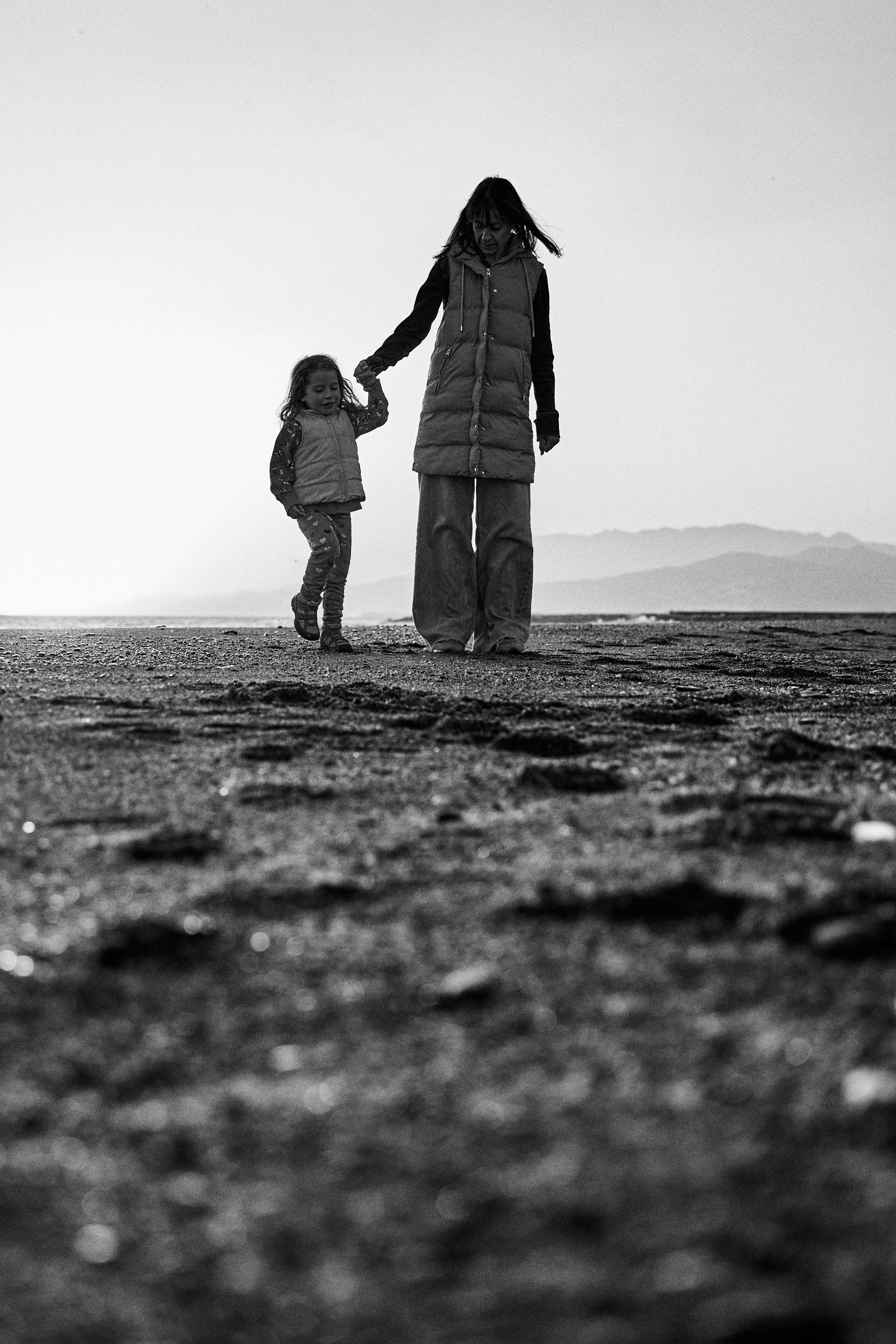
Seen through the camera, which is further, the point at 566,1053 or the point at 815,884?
the point at 815,884

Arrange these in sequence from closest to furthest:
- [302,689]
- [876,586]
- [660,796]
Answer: [660,796] → [302,689] → [876,586]

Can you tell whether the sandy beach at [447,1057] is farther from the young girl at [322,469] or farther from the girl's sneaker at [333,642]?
the young girl at [322,469]

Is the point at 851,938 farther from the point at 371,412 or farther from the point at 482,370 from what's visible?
the point at 371,412

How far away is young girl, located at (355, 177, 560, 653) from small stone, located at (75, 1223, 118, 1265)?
5645 millimetres

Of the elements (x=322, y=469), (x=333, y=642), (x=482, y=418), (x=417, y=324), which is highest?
(x=417, y=324)

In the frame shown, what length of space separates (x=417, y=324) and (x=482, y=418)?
2.11 ft

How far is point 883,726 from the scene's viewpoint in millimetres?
3314

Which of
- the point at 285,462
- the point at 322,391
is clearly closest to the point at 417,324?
the point at 322,391

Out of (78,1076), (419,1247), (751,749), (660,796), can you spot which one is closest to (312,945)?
(78,1076)

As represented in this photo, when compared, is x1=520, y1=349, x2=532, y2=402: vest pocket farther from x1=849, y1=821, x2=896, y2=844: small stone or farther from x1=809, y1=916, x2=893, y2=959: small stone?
x1=809, y1=916, x2=893, y2=959: small stone

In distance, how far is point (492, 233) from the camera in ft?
20.6

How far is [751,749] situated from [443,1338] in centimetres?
215

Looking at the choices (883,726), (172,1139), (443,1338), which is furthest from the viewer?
(883,726)

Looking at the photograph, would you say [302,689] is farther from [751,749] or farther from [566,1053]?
[566,1053]
